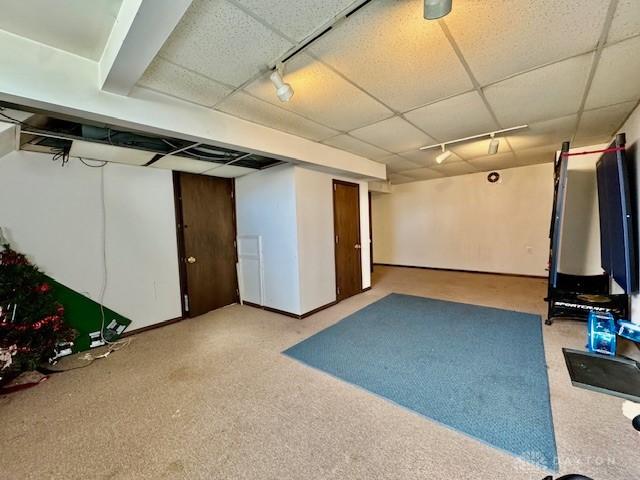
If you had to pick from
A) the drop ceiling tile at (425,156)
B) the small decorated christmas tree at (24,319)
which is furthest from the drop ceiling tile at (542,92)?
the small decorated christmas tree at (24,319)

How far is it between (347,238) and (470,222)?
141 inches

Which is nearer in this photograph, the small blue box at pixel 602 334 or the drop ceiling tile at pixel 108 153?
the small blue box at pixel 602 334

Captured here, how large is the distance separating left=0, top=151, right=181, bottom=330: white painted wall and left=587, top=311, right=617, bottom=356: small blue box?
196 inches

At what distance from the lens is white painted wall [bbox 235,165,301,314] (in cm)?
382

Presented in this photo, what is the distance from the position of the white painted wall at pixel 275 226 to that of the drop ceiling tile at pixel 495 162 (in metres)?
3.65

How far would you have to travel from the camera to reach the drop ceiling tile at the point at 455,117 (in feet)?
8.30

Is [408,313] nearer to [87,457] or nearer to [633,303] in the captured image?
[633,303]

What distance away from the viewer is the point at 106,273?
10.9 feet

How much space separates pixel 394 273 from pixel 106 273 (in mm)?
5772

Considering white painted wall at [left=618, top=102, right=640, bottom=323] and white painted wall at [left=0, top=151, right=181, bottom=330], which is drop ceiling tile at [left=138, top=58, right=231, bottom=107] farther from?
white painted wall at [left=618, top=102, right=640, bottom=323]

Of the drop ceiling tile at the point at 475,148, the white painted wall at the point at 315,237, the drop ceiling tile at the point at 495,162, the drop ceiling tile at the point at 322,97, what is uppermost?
the drop ceiling tile at the point at 495,162

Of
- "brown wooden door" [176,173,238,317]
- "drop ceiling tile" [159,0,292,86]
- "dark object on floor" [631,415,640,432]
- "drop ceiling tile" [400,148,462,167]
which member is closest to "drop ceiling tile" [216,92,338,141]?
"drop ceiling tile" [159,0,292,86]

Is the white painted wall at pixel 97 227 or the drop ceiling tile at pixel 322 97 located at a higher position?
the drop ceiling tile at pixel 322 97

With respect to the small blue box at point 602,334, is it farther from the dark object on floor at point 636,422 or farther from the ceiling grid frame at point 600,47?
the ceiling grid frame at point 600,47
